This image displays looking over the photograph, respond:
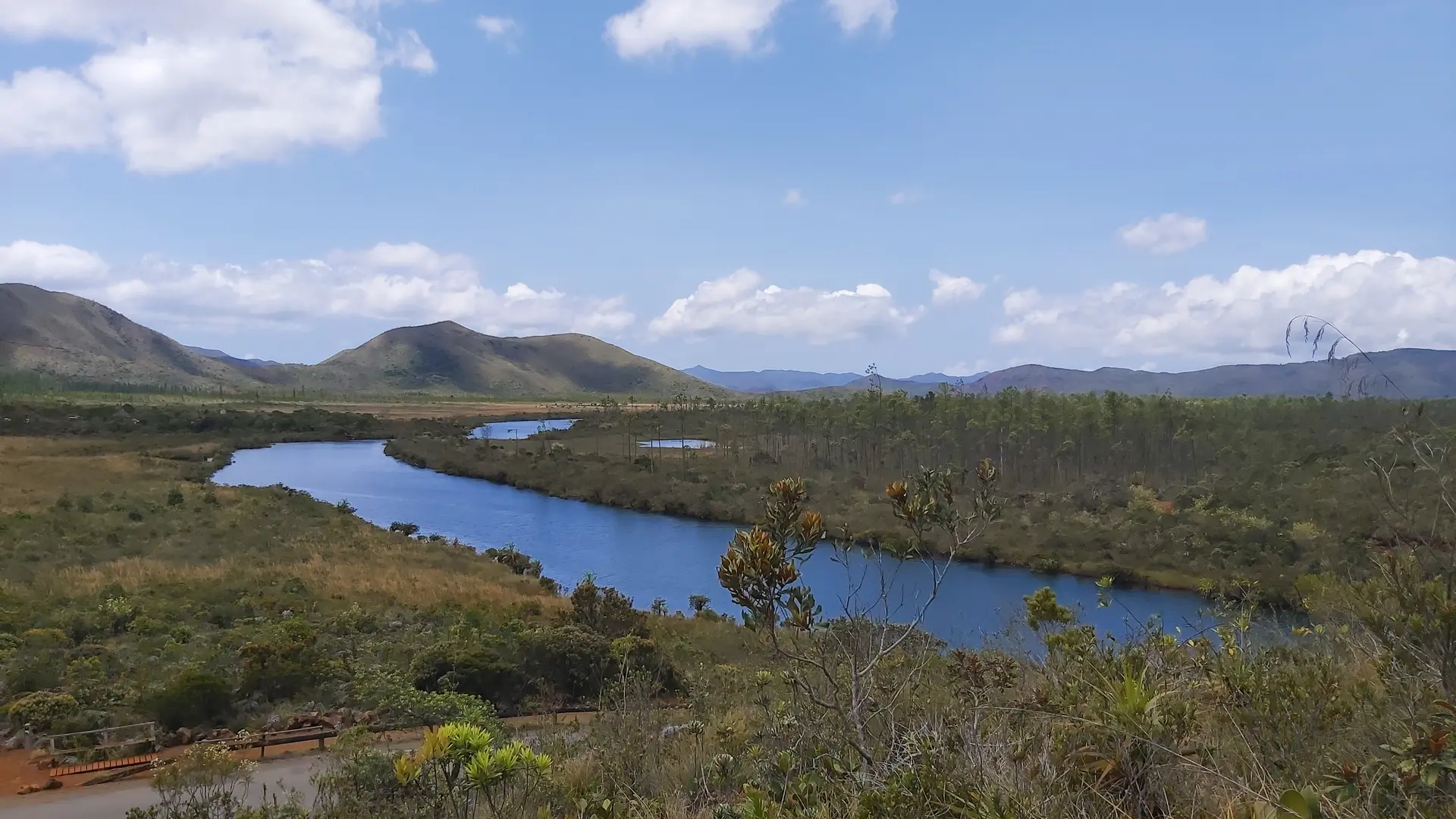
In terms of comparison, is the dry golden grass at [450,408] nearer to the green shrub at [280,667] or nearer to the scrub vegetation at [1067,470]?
the scrub vegetation at [1067,470]

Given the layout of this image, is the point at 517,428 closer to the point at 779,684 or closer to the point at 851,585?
the point at 779,684

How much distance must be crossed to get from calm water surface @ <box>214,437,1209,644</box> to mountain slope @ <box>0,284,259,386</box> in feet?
404

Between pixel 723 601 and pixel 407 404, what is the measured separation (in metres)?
121

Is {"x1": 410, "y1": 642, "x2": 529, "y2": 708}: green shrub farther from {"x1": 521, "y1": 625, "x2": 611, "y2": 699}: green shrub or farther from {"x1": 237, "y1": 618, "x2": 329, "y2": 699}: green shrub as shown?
{"x1": 237, "y1": 618, "x2": 329, "y2": 699}: green shrub

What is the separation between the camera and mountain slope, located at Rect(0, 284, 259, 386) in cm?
14875

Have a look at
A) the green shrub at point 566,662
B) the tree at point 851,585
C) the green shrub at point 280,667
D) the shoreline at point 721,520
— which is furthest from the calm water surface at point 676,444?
the tree at point 851,585

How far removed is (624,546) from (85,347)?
189 meters

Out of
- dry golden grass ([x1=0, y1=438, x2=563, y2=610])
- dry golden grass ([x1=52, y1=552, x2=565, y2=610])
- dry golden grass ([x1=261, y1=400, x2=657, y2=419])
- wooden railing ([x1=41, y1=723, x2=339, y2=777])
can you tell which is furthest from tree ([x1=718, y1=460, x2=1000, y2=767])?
dry golden grass ([x1=261, y1=400, x2=657, y2=419])

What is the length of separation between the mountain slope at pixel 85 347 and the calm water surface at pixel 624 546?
123 meters

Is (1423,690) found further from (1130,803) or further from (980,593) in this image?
(980,593)

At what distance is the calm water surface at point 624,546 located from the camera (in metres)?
23.6

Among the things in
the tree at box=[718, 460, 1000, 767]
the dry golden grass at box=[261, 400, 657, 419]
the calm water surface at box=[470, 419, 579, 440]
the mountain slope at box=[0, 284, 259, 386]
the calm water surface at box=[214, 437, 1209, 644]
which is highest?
the mountain slope at box=[0, 284, 259, 386]

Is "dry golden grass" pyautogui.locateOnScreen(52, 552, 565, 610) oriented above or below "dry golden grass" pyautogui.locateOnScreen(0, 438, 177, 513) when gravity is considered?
below

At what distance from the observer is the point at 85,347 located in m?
170
